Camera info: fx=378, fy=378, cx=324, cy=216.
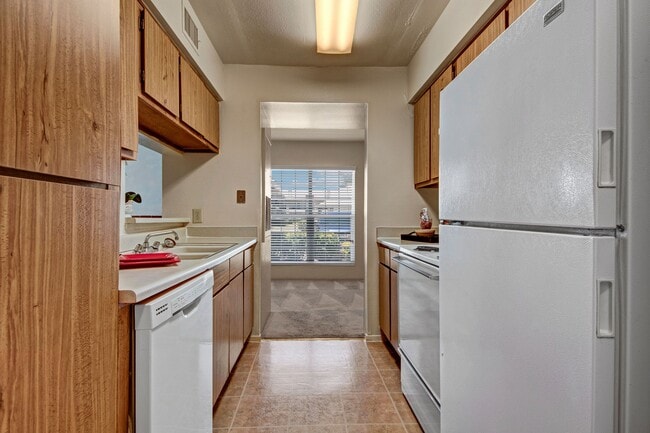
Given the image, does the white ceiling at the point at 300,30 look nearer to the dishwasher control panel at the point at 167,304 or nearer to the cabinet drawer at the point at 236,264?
the cabinet drawer at the point at 236,264

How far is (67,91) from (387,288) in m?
2.56


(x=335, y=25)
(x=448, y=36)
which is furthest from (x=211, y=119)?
(x=448, y=36)

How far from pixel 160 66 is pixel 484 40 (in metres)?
1.68

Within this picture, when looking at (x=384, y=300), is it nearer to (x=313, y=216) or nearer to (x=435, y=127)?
(x=435, y=127)

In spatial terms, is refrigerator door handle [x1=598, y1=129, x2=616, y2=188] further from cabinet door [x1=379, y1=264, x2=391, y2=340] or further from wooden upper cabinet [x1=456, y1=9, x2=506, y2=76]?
cabinet door [x1=379, y1=264, x2=391, y2=340]

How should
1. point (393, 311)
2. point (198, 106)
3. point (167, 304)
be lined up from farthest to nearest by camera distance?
point (393, 311) < point (198, 106) < point (167, 304)

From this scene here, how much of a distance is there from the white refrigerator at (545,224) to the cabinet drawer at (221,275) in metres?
1.21

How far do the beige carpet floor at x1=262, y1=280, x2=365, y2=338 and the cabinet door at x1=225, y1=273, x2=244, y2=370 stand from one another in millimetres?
736

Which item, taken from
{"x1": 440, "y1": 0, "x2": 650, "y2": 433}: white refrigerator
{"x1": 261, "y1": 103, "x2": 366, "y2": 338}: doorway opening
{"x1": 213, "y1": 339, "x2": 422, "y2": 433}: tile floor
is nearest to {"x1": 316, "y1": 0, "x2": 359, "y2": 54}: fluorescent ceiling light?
{"x1": 440, "y1": 0, "x2": 650, "y2": 433}: white refrigerator

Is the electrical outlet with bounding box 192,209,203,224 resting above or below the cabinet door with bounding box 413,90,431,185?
below

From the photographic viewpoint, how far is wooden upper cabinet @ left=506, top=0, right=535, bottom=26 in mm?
1568

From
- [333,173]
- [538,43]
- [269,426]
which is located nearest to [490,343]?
[538,43]

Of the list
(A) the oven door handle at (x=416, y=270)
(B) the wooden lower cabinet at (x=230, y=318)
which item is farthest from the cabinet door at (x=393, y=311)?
(B) the wooden lower cabinet at (x=230, y=318)

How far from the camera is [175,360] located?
1.19 metres
